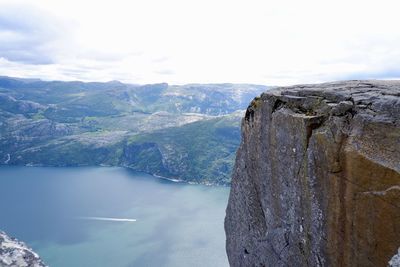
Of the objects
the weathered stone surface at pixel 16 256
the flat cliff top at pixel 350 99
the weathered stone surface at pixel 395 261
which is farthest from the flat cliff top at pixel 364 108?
the weathered stone surface at pixel 16 256

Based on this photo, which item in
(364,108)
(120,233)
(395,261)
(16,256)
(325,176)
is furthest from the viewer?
(120,233)

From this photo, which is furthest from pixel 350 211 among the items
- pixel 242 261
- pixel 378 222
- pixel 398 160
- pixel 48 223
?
pixel 48 223

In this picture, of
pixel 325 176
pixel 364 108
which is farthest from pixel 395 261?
pixel 364 108

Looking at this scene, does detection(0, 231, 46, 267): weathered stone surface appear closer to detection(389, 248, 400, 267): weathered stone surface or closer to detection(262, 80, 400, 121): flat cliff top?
detection(262, 80, 400, 121): flat cliff top

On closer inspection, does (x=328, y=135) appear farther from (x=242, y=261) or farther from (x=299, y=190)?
(x=242, y=261)

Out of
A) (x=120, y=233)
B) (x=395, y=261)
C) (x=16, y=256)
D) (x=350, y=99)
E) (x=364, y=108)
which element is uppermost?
(x=350, y=99)

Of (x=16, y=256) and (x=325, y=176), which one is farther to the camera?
(x=16, y=256)

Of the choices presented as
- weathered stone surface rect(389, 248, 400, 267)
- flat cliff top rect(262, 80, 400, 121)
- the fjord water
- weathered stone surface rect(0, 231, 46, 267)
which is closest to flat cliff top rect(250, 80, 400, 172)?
flat cliff top rect(262, 80, 400, 121)

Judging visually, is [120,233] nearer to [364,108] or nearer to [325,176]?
[325,176]
